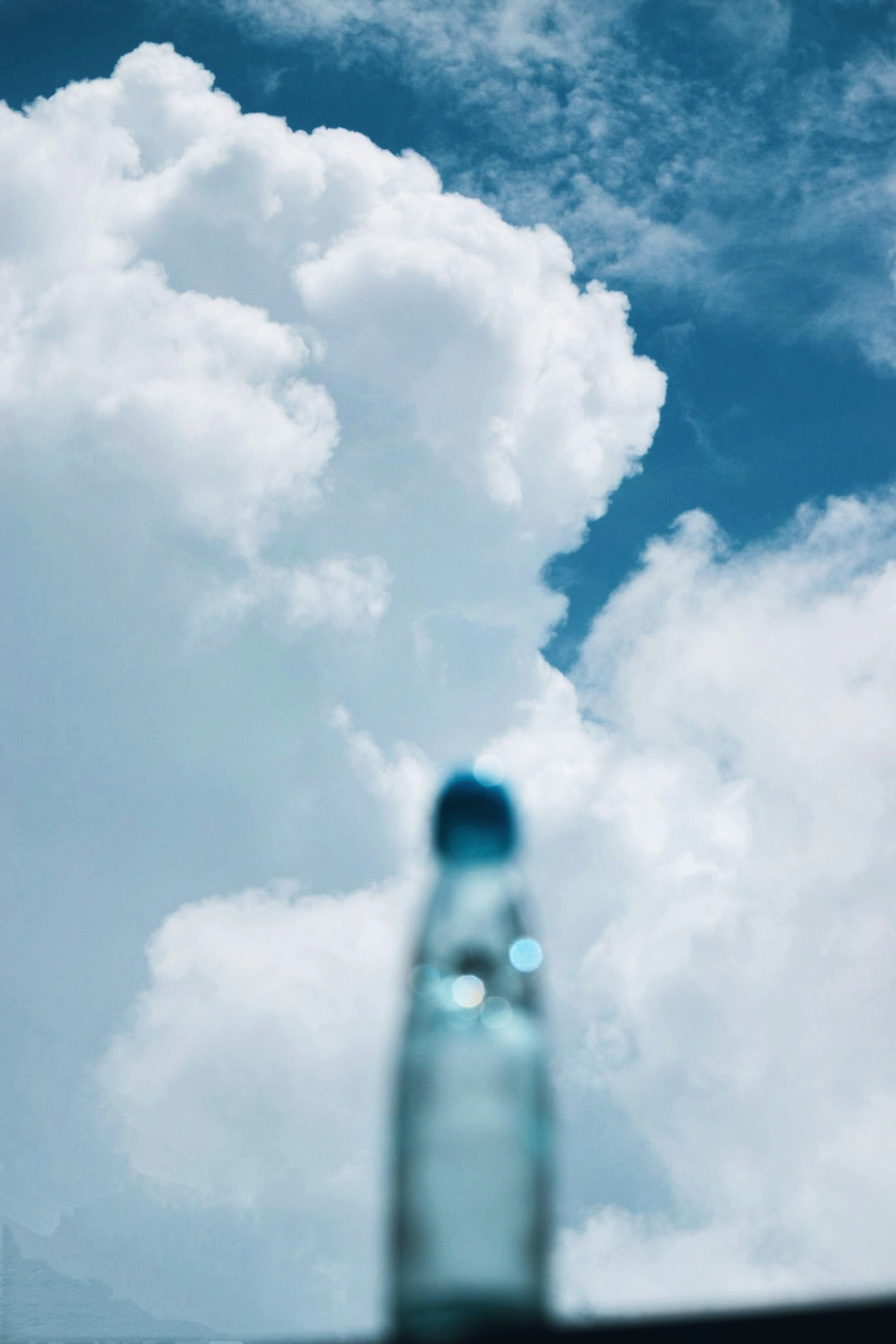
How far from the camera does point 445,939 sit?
4609mm

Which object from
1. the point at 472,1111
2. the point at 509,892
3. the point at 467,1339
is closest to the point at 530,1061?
the point at 472,1111

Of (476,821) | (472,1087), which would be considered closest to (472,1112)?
(472,1087)

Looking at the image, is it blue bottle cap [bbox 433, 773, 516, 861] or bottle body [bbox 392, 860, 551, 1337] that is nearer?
bottle body [bbox 392, 860, 551, 1337]

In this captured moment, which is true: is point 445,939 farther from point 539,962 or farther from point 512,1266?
point 512,1266

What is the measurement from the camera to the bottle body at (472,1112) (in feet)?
14.0

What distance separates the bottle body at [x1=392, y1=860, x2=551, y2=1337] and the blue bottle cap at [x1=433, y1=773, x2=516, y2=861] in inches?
2.7

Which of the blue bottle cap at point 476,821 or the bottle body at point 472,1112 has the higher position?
the blue bottle cap at point 476,821

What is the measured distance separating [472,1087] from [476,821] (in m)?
0.95

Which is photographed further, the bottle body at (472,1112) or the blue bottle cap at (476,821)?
the blue bottle cap at (476,821)

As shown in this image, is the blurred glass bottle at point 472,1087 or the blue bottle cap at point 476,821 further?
the blue bottle cap at point 476,821

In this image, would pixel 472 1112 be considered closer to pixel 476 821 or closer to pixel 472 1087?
pixel 472 1087

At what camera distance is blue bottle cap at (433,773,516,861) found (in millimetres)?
4523

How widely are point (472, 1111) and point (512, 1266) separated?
1.70 ft

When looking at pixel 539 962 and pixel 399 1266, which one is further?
pixel 539 962
